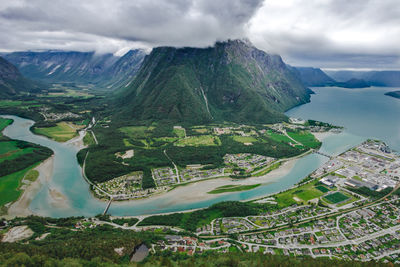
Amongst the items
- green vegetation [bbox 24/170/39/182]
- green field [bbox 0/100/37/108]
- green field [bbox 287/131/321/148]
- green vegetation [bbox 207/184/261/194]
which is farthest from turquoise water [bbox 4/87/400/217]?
green field [bbox 0/100/37/108]

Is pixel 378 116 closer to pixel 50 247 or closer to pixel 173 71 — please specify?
pixel 173 71

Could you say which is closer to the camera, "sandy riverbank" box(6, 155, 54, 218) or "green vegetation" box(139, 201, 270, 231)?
"green vegetation" box(139, 201, 270, 231)

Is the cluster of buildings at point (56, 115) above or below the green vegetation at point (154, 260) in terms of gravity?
above

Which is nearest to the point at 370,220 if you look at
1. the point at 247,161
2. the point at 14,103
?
the point at 247,161

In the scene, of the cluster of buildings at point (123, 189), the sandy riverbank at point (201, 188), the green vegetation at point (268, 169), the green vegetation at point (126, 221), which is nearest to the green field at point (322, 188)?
the sandy riverbank at point (201, 188)

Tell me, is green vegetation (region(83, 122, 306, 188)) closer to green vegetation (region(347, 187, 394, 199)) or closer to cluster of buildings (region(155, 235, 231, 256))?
cluster of buildings (region(155, 235, 231, 256))

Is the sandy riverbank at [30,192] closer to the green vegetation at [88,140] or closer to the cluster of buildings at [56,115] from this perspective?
the green vegetation at [88,140]
